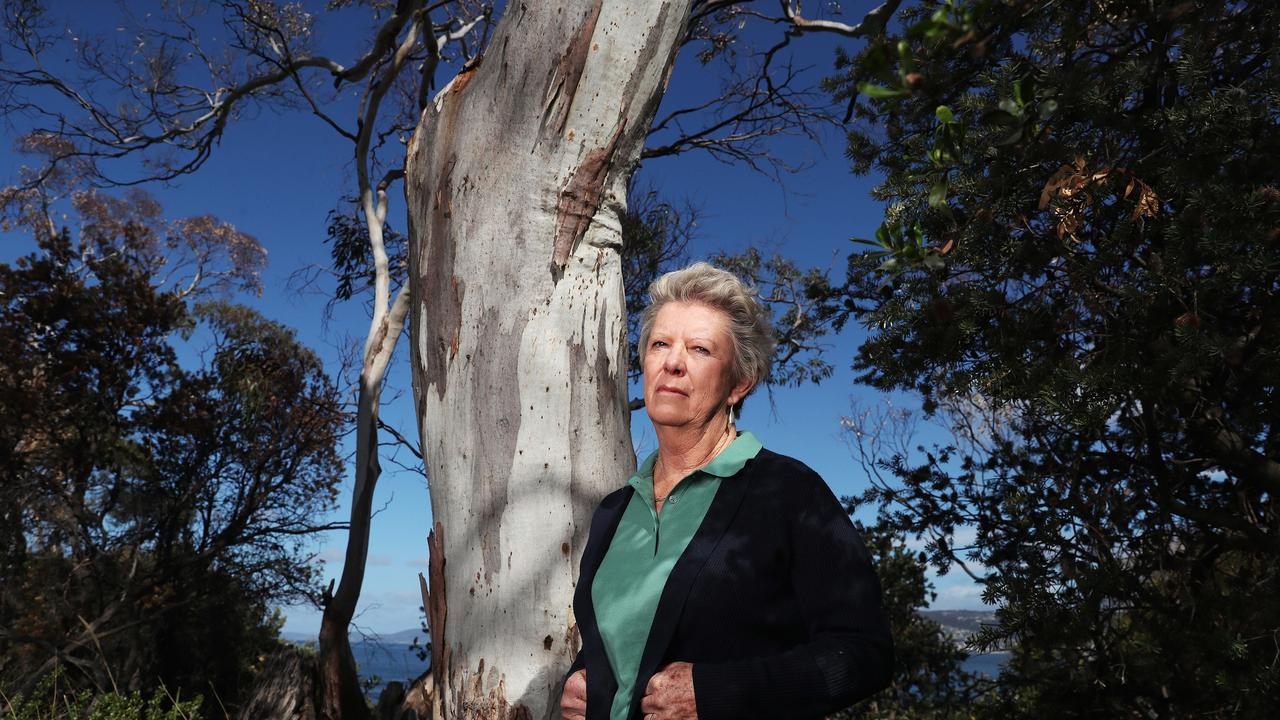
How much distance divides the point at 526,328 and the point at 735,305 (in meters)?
0.68

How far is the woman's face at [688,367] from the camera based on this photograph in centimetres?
193

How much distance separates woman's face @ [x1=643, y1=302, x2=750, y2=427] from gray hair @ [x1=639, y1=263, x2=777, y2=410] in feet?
0.06

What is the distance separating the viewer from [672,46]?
9.00 feet

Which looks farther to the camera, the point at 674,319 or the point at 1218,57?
the point at 1218,57

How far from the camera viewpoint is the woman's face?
193 cm

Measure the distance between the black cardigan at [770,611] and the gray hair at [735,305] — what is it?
0.30 metres

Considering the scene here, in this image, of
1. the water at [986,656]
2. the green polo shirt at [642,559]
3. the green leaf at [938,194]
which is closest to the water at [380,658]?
the water at [986,656]

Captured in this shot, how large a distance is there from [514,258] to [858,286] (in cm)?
229

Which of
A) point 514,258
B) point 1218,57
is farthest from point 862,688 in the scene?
point 1218,57

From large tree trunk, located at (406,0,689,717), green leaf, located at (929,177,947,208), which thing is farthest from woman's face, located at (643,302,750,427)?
green leaf, located at (929,177,947,208)

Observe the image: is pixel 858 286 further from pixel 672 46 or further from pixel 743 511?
pixel 743 511

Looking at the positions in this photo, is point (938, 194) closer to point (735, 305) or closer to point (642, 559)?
point (735, 305)

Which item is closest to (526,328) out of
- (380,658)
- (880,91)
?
(880,91)

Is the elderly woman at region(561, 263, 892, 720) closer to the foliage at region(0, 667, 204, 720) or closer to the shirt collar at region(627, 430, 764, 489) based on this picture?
the shirt collar at region(627, 430, 764, 489)
